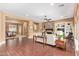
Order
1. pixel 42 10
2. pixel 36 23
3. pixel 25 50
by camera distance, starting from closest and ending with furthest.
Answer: pixel 42 10 < pixel 36 23 < pixel 25 50

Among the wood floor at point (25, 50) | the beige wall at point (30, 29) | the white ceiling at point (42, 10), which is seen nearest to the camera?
the white ceiling at point (42, 10)

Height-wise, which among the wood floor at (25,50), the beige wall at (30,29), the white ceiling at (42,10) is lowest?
the wood floor at (25,50)

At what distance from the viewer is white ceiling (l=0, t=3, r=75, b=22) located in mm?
2729

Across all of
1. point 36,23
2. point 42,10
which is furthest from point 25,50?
point 42,10

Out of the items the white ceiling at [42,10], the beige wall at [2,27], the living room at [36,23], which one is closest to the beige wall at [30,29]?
the living room at [36,23]

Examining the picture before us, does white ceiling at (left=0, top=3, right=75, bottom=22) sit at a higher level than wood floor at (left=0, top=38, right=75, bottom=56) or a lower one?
higher

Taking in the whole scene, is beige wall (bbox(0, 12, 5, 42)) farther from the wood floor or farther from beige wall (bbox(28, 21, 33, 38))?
beige wall (bbox(28, 21, 33, 38))

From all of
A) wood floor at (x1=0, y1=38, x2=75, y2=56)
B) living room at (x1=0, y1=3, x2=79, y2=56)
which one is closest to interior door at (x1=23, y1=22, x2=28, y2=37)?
living room at (x1=0, y1=3, x2=79, y2=56)

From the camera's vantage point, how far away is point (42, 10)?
9.39 feet

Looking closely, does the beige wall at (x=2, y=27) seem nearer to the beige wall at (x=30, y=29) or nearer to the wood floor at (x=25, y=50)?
the wood floor at (x=25, y=50)

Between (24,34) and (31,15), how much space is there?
61 centimetres

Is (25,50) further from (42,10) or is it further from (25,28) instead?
(42,10)

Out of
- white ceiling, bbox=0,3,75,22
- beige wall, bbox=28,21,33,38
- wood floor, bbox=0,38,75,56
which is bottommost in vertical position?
wood floor, bbox=0,38,75,56

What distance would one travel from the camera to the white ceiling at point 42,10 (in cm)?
273
